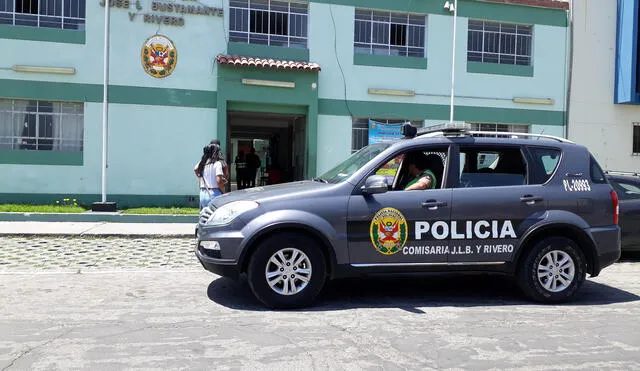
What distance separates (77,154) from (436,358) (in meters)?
11.9

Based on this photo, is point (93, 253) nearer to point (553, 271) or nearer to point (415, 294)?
point (415, 294)

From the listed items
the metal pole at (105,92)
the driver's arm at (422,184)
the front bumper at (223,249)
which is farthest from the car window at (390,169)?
the metal pole at (105,92)

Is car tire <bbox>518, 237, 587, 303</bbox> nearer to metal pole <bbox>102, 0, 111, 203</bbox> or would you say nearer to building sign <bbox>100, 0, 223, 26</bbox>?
metal pole <bbox>102, 0, 111, 203</bbox>

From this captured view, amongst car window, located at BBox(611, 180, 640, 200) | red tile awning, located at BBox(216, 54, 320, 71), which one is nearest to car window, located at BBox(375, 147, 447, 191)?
car window, located at BBox(611, 180, 640, 200)

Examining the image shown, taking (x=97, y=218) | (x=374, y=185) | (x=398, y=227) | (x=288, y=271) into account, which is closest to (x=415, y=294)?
(x=398, y=227)

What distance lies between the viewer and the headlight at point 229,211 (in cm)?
544

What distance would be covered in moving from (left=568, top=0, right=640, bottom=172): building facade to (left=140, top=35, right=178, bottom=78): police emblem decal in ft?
37.7

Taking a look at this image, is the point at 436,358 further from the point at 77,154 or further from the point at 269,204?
the point at 77,154

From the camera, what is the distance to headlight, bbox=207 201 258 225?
5438mm

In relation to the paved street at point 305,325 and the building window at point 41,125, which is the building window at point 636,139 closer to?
the paved street at point 305,325

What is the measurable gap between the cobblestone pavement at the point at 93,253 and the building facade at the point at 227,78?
405 cm

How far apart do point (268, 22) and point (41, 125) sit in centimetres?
Result: 632

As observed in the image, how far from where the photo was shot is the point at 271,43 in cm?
1476

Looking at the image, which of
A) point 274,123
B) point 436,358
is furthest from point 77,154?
point 436,358
